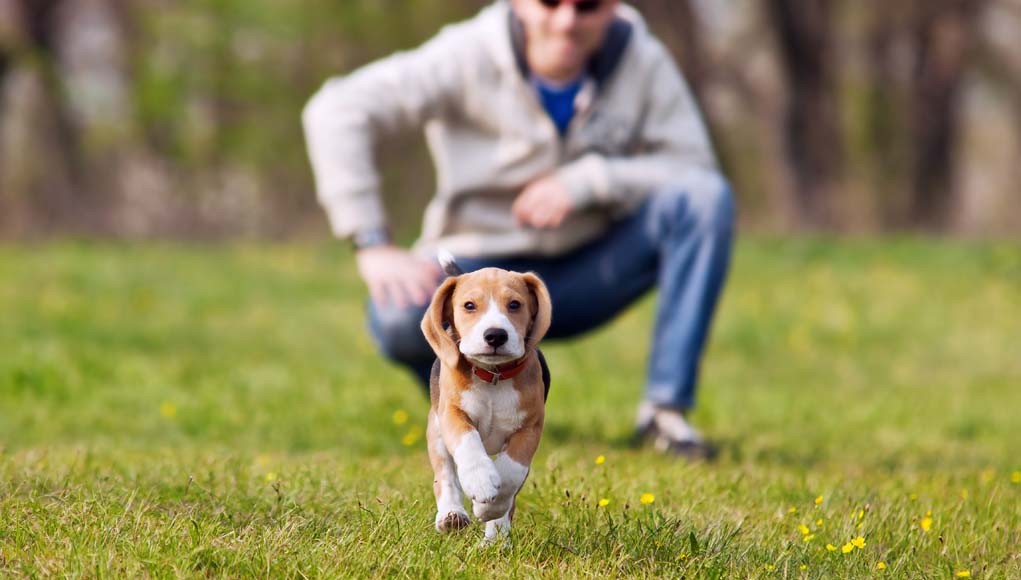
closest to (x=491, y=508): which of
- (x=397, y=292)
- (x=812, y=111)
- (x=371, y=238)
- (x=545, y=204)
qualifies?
(x=397, y=292)

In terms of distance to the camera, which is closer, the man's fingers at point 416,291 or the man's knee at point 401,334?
the man's fingers at point 416,291

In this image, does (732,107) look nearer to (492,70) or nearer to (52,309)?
(52,309)

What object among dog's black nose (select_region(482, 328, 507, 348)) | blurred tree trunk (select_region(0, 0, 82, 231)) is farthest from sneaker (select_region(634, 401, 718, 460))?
blurred tree trunk (select_region(0, 0, 82, 231))

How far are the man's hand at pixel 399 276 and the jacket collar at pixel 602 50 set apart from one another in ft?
3.62

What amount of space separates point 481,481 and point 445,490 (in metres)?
0.23

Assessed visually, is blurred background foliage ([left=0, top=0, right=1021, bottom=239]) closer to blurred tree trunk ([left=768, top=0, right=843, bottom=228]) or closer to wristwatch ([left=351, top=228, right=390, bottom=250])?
blurred tree trunk ([left=768, top=0, right=843, bottom=228])

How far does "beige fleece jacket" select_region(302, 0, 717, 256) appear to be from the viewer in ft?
15.4

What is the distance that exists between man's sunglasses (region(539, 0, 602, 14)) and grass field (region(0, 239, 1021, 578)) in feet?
5.22

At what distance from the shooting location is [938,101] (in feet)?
56.4

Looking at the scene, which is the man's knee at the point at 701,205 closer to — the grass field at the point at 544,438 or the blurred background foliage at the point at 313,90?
the grass field at the point at 544,438

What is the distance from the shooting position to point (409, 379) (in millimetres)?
7145

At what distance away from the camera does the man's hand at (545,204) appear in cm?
447

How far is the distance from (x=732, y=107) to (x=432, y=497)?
15409 mm

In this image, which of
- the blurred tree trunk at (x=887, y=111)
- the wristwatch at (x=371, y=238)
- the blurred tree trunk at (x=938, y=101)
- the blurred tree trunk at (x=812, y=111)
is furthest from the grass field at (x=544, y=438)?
the blurred tree trunk at (x=887, y=111)
